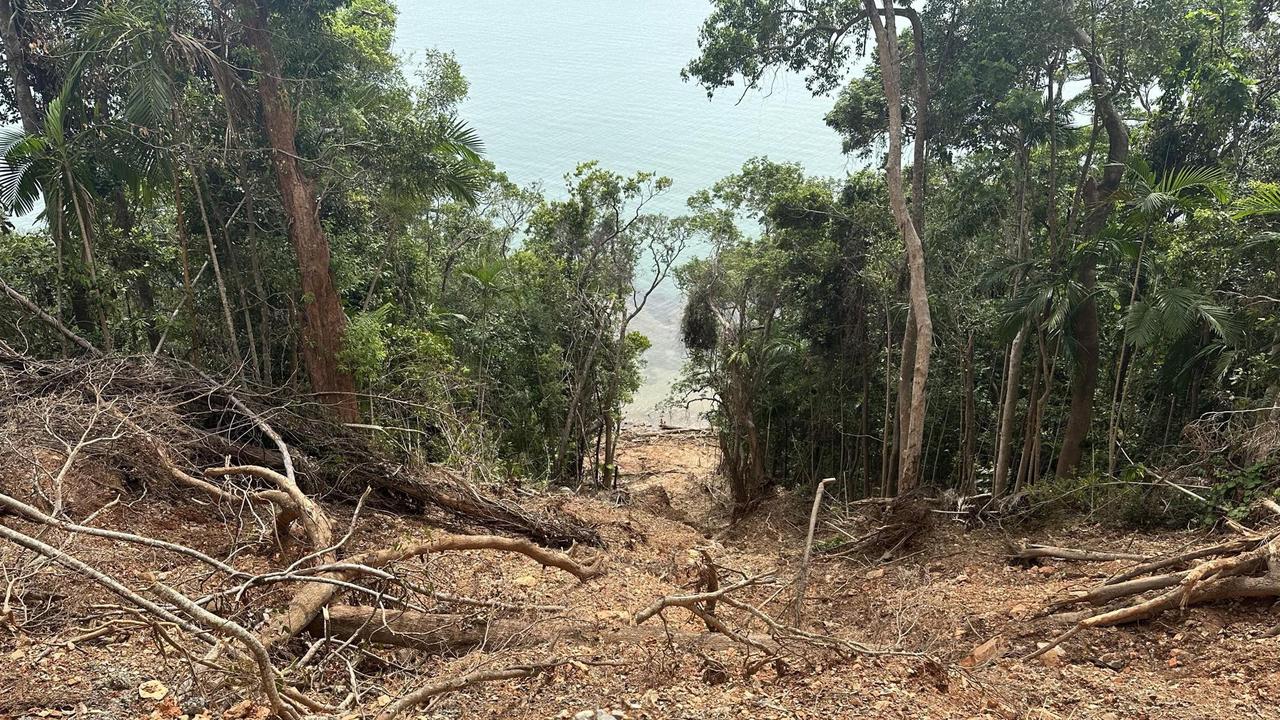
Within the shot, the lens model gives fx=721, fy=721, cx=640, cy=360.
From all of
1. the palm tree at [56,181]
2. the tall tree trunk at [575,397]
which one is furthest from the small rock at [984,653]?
the tall tree trunk at [575,397]

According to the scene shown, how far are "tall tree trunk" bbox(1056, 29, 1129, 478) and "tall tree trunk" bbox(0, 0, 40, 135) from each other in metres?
11.8

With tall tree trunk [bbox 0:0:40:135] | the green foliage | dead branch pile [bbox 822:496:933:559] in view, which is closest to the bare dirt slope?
the green foliage

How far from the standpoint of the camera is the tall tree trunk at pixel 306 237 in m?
7.44

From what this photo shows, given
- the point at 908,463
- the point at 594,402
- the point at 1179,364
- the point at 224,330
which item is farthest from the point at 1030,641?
the point at 594,402

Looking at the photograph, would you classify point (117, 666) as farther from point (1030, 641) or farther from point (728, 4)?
point (728, 4)

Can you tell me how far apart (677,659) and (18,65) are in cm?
976

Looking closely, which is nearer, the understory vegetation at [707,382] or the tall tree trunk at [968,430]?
the understory vegetation at [707,382]

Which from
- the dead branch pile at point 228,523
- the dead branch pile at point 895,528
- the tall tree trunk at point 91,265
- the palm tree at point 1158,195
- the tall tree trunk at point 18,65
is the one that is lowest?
the dead branch pile at point 895,528

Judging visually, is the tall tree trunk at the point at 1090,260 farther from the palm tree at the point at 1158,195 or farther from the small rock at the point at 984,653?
the small rock at the point at 984,653

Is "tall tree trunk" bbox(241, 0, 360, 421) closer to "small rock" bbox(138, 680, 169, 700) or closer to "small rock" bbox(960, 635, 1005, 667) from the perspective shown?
"small rock" bbox(138, 680, 169, 700)

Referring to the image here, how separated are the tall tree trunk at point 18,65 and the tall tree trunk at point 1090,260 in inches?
466

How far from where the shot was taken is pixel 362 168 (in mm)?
8398

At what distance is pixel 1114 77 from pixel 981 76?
1448 millimetres

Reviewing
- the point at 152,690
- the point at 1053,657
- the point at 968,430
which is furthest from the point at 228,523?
the point at 968,430
